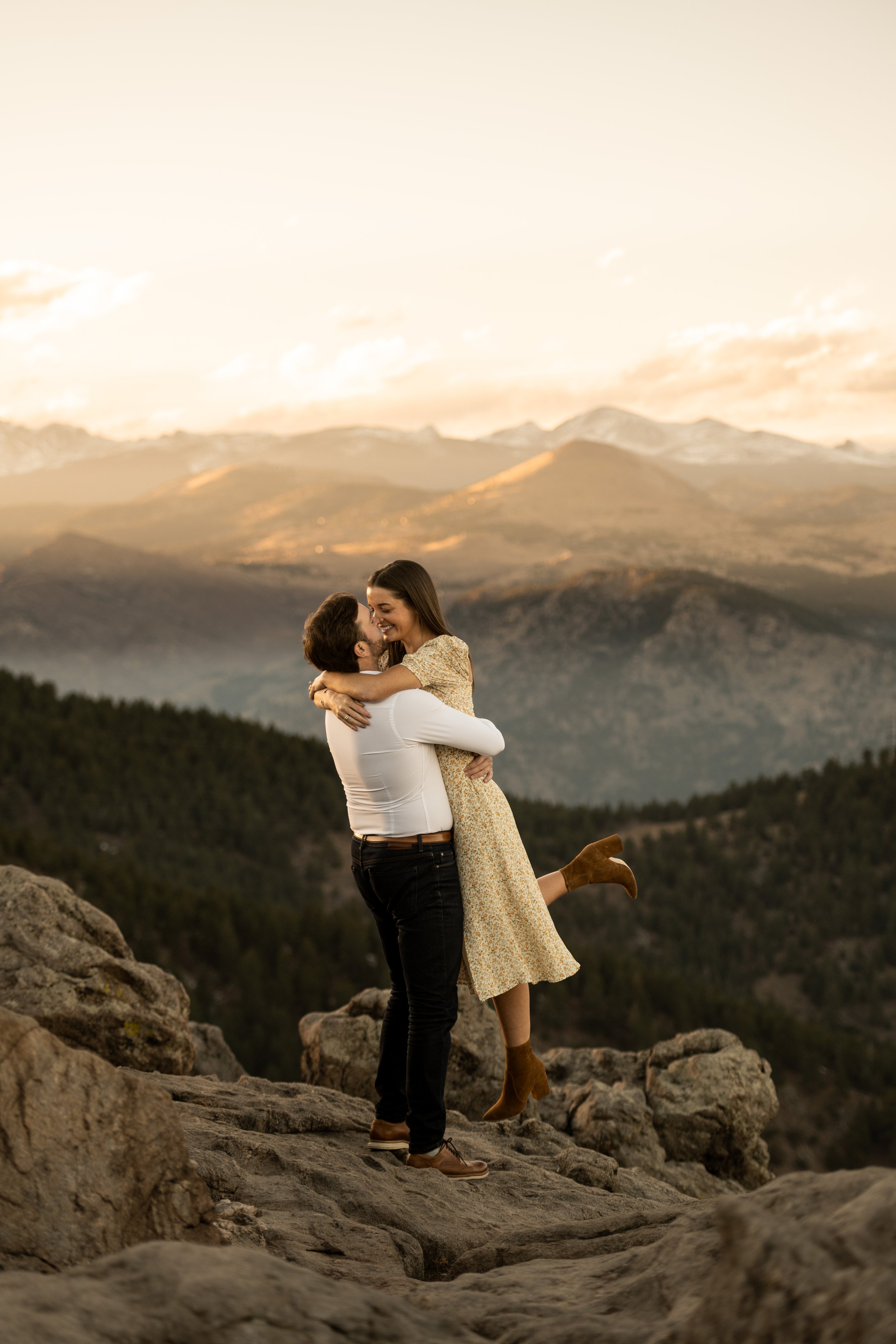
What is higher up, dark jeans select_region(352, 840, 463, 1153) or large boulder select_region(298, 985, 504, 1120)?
dark jeans select_region(352, 840, 463, 1153)

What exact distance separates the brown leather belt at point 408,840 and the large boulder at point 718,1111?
17.9 ft

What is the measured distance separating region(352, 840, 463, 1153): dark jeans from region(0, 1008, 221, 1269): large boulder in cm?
131

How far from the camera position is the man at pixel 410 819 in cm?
462

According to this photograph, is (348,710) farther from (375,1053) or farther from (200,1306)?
(375,1053)

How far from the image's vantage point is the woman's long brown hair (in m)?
4.73

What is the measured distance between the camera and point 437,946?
4.77m

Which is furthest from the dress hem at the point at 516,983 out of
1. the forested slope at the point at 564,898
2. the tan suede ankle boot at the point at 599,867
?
the forested slope at the point at 564,898

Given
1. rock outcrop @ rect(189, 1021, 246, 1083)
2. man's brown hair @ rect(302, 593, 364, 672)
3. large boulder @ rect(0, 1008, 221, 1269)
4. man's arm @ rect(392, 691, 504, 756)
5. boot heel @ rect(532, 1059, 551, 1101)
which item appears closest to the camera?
large boulder @ rect(0, 1008, 221, 1269)

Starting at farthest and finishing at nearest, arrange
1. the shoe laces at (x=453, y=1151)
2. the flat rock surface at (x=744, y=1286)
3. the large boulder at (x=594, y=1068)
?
the large boulder at (x=594, y=1068)
the shoe laces at (x=453, y=1151)
the flat rock surface at (x=744, y=1286)

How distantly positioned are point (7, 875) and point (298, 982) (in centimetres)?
2690

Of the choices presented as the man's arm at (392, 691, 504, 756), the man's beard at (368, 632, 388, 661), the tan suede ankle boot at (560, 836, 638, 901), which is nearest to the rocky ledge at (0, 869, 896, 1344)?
the tan suede ankle boot at (560, 836, 638, 901)

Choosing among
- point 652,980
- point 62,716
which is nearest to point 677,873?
point 652,980

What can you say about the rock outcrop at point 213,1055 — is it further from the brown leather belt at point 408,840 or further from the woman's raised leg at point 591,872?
the brown leather belt at point 408,840

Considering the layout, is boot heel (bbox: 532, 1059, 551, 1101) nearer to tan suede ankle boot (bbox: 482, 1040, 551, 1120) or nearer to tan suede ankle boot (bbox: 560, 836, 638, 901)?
tan suede ankle boot (bbox: 482, 1040, 551, 1120)
